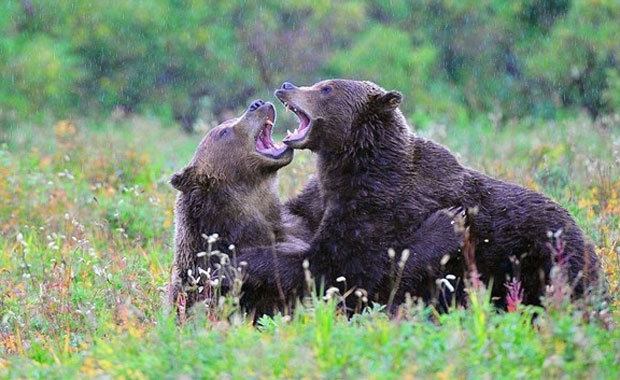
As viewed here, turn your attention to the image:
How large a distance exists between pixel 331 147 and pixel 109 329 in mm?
1910

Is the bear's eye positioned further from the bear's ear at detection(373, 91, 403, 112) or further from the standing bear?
the bear's ear at detection(373, 91, 403, 112)

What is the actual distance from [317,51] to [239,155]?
13.0 m

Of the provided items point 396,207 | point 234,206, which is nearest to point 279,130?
point 234,206

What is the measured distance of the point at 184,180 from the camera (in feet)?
25.0

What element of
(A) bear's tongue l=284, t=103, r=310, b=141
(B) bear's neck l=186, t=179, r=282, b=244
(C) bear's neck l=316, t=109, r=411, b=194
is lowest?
(B) bear's neck l=186, t=179, r=282, b=244

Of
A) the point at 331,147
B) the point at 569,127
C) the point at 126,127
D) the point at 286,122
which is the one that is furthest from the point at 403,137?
the point at 286,122

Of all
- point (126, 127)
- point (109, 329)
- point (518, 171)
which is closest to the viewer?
point (109, 329)

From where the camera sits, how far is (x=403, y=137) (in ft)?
24.2

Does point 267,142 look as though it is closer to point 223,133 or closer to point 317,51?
point 223,133

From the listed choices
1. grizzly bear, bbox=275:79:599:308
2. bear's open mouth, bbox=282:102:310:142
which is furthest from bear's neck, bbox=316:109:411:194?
bear's open mouth, bbox=282:102:310:142

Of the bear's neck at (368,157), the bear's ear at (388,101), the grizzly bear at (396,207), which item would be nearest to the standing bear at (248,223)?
the grizzly bear at (396,207)

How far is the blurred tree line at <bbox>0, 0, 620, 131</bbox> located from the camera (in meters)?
19.5

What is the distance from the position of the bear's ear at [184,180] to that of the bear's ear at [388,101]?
4.29 feet

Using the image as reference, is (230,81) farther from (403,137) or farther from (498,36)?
(403,137)
